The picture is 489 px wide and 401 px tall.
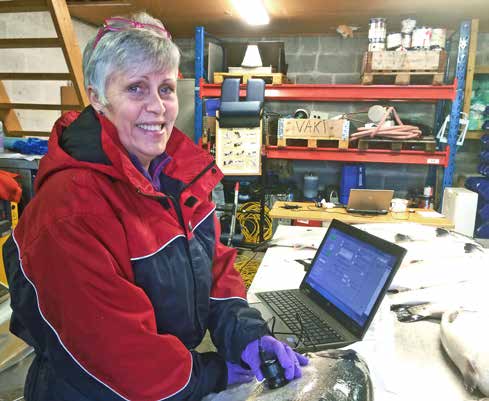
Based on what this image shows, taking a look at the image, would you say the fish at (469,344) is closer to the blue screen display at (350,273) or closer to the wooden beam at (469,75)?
the blue screen display at (350,273)

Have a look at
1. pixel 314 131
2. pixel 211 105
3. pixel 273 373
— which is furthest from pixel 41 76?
pixel 273 373

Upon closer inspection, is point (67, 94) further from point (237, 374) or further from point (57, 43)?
point (237, 374)

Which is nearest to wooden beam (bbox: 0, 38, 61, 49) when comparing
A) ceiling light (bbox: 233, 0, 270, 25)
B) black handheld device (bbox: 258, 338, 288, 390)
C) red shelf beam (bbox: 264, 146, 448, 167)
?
ceiling light (bbox: 233, 0, 270, 25)

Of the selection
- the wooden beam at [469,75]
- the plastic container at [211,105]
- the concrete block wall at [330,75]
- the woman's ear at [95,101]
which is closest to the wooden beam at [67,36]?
the concrete block wall at [330,75]

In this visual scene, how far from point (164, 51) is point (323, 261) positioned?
0.88 metres

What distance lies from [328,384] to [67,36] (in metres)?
2.98

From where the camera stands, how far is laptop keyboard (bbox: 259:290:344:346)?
118 cm

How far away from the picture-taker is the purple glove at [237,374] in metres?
1.05

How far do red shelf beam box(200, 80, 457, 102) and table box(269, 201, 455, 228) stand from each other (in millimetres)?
1178

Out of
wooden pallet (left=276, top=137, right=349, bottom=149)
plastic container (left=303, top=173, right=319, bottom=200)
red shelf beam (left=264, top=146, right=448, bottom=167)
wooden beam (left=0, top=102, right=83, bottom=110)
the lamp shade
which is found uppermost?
the lamp shade

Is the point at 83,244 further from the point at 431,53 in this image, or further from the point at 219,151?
the point at 431,53

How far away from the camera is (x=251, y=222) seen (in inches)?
185

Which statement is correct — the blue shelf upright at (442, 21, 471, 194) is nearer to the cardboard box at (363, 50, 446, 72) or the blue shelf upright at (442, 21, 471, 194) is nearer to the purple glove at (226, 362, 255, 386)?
the cardboard box at (363, 50, 446, 72)

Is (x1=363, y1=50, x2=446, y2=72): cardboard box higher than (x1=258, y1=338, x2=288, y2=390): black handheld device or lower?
higher
